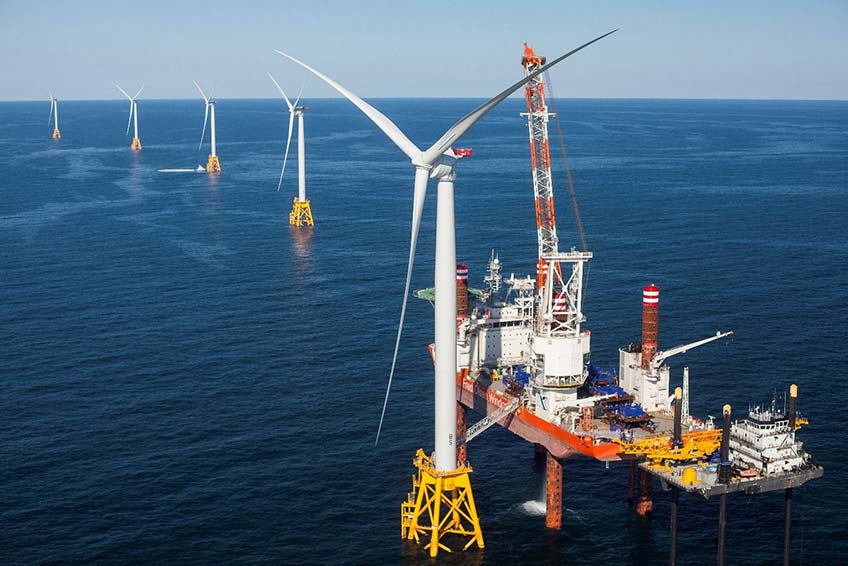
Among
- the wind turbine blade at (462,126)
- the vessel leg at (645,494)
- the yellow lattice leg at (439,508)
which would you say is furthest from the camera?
the vessel leg at (645,494)

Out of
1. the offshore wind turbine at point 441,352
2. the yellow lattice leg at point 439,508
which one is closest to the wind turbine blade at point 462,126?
the offshore wind turbine at point 441,352

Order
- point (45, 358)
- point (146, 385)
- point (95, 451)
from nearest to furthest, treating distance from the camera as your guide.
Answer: point (95, 451) < point (146, 385) < point (45, 358)

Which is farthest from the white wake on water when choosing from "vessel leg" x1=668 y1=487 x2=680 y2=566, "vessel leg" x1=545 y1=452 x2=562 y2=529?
"vessel leg" x1=668 y1=487 x2=680 y2=566

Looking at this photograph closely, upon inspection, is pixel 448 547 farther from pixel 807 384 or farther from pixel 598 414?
pixel 807 384

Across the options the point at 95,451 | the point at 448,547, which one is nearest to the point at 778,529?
the point at 448,547

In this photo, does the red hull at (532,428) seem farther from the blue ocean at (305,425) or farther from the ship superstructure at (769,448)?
the ship superstructure at (769,448)
